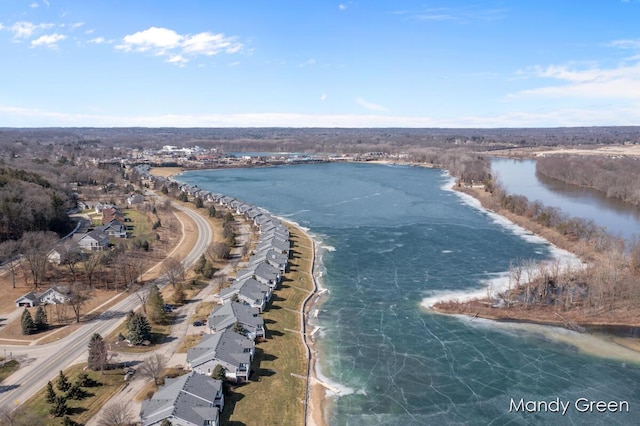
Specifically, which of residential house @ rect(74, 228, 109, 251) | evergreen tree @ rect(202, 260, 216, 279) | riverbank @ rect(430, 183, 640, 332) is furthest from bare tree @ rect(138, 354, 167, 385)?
residential house @ rect(74, 228, 109, 251)

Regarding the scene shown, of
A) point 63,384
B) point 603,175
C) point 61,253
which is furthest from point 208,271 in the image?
point 603,175

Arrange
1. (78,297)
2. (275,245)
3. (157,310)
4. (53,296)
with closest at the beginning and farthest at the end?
1. (157,310)
2. (78,297)
3. (53,296)
4. (275,245)

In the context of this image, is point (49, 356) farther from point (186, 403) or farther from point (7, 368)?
point (186, 403)

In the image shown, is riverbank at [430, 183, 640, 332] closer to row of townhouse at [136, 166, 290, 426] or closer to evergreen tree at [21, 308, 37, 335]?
row of townhouse at [136, 166, 290, 426]

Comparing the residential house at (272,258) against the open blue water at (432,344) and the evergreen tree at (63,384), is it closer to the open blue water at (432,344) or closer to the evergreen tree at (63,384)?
the open blue water at (432,344)

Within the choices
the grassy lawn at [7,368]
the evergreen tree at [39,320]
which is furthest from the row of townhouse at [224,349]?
the evergreen tree at [39,320]

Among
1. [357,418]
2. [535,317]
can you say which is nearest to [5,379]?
[357,418]
